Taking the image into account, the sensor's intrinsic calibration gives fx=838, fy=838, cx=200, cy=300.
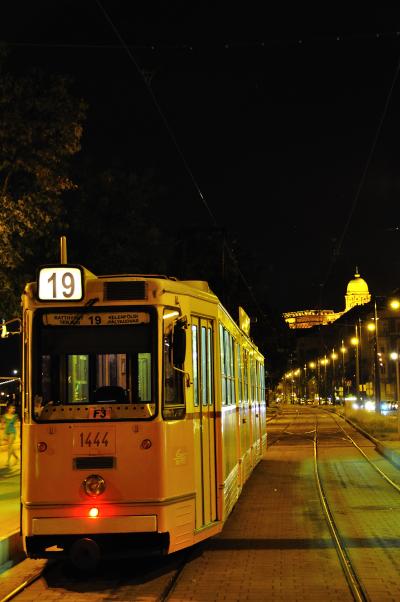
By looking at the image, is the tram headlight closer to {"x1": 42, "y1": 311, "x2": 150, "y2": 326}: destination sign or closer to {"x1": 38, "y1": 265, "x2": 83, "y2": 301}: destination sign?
{"x1": 42, "y1": 311, "x2": 150, "y2": 326}: destination sign

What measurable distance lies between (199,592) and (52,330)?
9.38 feet

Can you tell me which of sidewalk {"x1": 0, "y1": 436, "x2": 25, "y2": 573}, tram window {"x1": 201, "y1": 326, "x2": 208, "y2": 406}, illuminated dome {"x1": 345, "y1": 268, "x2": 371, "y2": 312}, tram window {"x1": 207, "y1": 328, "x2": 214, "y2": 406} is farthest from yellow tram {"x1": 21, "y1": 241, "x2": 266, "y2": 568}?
illuminated dome {"x1": 345, "y1": 268, "x2": 371, "y2": 312}

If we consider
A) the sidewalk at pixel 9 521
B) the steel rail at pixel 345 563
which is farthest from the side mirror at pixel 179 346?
the sidewalk at pixel 9 521

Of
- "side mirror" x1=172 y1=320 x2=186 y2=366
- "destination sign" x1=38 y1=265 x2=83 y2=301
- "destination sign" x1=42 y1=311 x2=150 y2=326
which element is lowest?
"side mirror" x1=172 y1=320 x2=186 y2=366

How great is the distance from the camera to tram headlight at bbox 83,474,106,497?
26.1 ft

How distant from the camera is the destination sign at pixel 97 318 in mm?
8250

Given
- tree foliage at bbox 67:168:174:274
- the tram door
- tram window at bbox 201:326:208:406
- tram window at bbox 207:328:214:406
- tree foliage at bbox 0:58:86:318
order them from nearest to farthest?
1. the tram door
2. tram window at bbox 201:326:208:406
3. tram window at bbox 207:328:214:406
4. tree foliage at bbox 0:58:86:318
5. tree foliage at bbox 67:168:174:274

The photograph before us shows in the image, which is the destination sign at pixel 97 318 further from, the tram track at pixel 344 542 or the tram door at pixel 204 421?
the tram track at pixel 344 542

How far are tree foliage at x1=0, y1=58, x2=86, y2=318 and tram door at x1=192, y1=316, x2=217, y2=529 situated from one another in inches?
290

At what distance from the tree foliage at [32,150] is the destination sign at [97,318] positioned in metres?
7.61

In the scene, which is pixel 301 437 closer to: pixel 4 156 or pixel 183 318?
pixel 4 156

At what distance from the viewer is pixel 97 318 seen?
827 cm

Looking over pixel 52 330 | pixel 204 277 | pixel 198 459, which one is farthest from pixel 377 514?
pixel 204 277

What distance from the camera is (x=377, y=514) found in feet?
42.3
